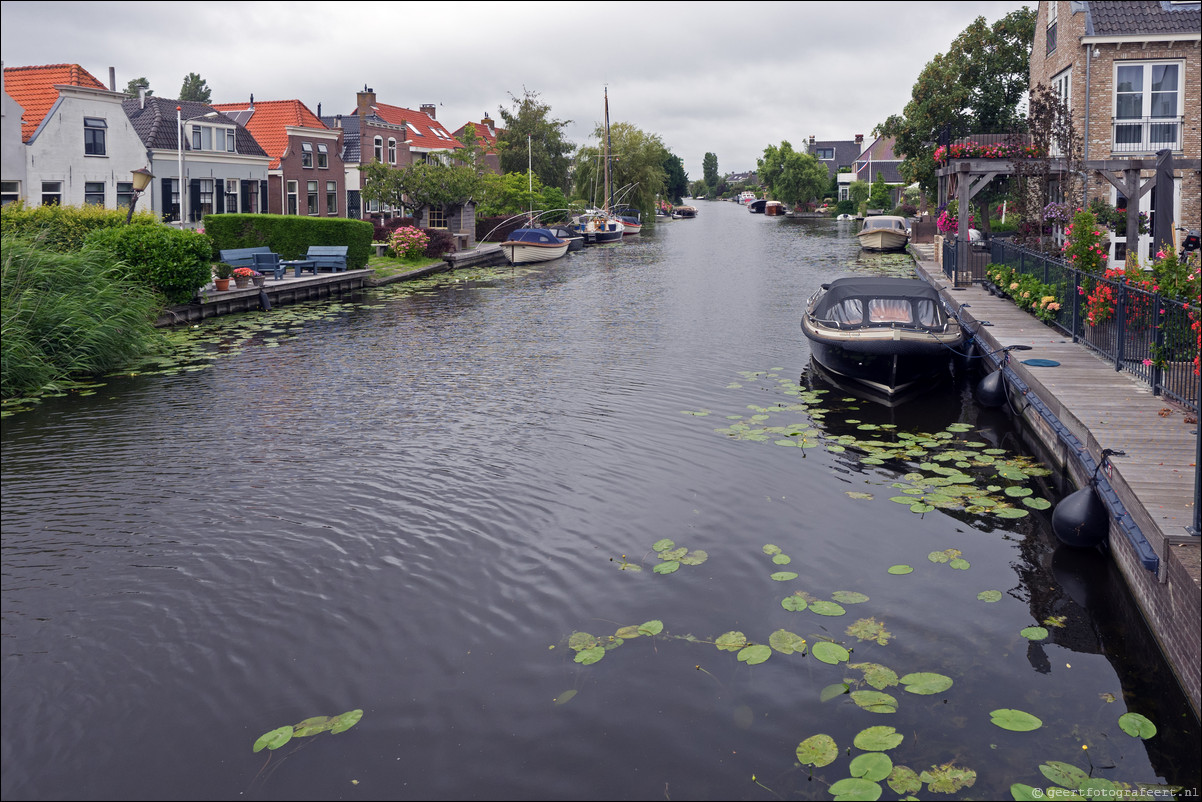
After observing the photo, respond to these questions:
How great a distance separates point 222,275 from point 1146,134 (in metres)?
26.4

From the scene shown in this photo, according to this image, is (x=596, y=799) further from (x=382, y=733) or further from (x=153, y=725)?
(x=153, y=725)

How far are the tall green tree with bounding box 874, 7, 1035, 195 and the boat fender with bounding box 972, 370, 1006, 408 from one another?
1222 inches

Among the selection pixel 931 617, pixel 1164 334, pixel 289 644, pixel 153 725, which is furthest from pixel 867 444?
pixel 153 725

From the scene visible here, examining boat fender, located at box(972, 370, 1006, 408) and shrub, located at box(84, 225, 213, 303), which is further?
shrub, located at box(84, 225, 213, 303)

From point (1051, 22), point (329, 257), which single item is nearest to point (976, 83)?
point (1051, 22)

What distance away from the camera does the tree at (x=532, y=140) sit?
3209 inches

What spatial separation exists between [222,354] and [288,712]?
13.7 m

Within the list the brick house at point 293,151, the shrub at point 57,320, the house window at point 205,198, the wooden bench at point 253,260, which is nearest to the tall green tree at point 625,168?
the brick house at point 293,151

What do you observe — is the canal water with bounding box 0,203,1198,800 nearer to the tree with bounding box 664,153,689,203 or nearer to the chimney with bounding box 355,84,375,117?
the chimney with bounding box 355,84,375,117

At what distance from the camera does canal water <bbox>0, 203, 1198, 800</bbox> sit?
5.51 metres

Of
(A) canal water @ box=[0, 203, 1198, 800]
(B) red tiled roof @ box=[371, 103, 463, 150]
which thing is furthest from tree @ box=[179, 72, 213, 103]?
(A) canal water @ box=[0, 203, 1198, 800]

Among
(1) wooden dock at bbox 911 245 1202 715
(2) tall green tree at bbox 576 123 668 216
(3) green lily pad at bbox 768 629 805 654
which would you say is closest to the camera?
(1) wooden dock at bbox 911 245 1202 715

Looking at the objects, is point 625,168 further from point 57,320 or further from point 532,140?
point 57,320

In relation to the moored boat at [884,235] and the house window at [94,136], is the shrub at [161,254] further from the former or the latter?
the moored boat at [884,235]
